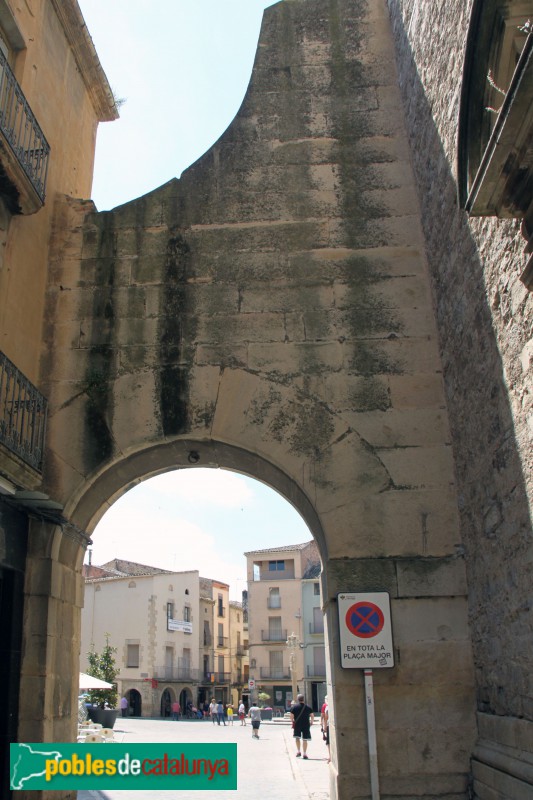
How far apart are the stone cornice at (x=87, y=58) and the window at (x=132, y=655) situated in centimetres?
3785

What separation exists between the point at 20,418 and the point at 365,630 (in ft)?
10.3

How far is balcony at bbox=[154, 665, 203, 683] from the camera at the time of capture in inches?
Answer: 1624

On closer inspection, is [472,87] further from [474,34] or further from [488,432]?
[488,432]

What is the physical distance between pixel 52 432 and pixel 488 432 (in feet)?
11.6

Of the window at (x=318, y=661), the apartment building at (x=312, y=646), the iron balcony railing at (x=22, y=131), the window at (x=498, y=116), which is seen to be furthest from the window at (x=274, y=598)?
the window at (x=498, y=116)

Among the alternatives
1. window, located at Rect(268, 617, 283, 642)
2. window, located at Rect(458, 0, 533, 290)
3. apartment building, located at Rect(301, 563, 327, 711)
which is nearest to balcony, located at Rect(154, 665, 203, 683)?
window, located at Rect(268, 617, 283, 642)

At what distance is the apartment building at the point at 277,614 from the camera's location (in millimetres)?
46188

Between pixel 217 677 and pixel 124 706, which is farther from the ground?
pixel 217 677

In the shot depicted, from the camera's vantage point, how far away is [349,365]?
20.1 feet

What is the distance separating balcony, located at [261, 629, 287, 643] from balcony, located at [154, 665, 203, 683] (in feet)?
15.4

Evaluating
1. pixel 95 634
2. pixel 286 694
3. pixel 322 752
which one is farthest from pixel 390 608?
pixel 286 694

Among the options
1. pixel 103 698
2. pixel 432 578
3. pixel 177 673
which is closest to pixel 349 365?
pixel 432 578

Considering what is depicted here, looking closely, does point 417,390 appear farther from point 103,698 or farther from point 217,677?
point 217,677

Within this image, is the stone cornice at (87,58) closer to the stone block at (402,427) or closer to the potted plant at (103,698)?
the stone block at (402,427)
